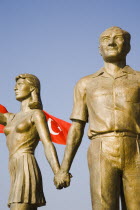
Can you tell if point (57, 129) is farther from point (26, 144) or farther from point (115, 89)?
point (115, 89)

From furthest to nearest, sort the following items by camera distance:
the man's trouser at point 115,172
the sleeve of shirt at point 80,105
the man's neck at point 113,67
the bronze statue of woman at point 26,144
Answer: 1. the bronze statue of woman at point 26,144
2. the man's neck at point 113,67
3. the sleeve of shirt at point 80,105
4. the man's trouser at point 115,172

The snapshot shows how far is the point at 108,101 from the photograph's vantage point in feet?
26.1

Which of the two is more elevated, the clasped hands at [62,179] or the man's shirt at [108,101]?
the man's shirt at [108,101]

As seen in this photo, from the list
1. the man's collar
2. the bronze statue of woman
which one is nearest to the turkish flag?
the bronze statue of woman

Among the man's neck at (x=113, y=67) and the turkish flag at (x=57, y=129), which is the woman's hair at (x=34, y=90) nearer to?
the man's neck at (x=113, y=67)

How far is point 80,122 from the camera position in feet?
27.4

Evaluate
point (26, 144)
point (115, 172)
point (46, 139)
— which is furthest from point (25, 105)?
point (115, 172)

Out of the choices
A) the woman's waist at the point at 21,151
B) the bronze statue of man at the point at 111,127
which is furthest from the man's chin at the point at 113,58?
the woman's waist at the point at 21,151

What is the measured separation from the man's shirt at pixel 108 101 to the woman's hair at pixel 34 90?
1564 mm

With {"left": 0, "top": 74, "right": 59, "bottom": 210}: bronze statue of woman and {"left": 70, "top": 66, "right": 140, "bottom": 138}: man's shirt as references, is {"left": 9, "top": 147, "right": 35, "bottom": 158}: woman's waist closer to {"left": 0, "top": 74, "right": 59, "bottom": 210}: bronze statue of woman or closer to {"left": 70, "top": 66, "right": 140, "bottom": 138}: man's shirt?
{"left": 0, "top": 74, "right": 59, "bottom": 210}: bronze statue of woman

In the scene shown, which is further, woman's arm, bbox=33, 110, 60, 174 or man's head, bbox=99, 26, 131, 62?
woman's arm, bbox=33, 110, 60, 174

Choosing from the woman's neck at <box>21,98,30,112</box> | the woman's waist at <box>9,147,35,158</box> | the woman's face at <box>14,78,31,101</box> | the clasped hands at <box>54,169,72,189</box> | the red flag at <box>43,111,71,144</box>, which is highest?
the woman's face at <box>14,78,31,101</box>

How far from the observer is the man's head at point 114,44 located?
8.37 meters

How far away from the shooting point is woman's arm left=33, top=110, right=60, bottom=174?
28.8 feet
